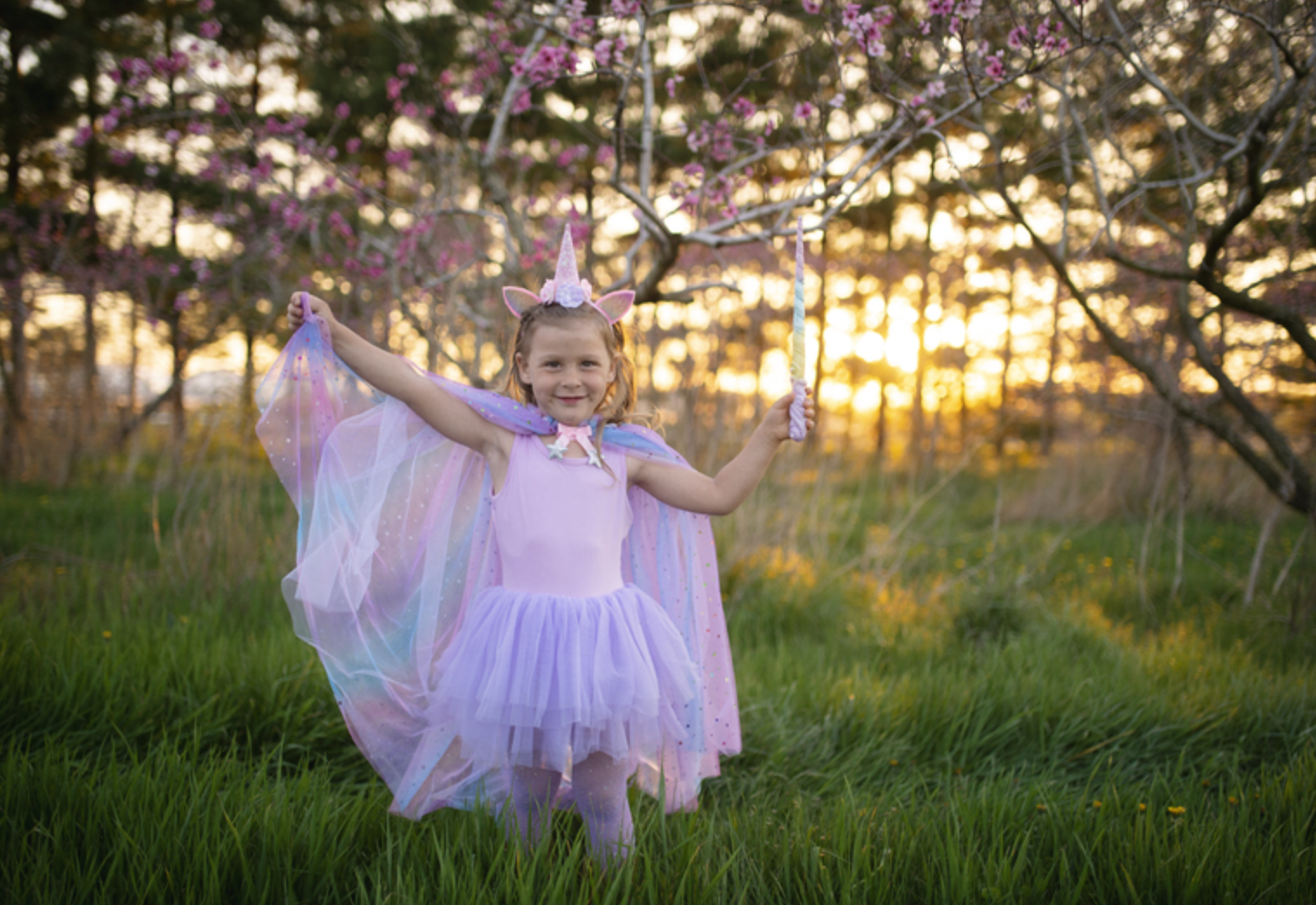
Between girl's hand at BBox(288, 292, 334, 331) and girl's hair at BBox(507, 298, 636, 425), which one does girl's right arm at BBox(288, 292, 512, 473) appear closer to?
girl's hand at BBox(288, 292, 334, 331)

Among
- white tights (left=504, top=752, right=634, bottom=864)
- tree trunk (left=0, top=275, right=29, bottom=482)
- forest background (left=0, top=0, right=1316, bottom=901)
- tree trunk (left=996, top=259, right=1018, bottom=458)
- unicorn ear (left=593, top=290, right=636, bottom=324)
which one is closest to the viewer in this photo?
white tights (left=504, top=752, right=634, bottom=864)

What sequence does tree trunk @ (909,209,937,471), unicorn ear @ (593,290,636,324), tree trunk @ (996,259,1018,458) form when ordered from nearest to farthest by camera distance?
unicorn ear @ (593,290,636,324) → tree trunk @ (996,259,1018,458) → tree trunk @ (909,209,937,471)

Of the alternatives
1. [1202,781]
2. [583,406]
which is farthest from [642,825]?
[1202,781]

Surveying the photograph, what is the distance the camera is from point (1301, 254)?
4820 millimetres

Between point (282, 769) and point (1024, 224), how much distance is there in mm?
3785

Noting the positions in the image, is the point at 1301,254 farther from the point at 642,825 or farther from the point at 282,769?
the point at 282,769

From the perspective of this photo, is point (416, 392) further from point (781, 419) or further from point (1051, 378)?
point (1051, 378)

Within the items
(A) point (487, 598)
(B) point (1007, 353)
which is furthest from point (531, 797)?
(B) point (1007, 353)

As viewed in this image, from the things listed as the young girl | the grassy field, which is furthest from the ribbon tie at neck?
the grassy field

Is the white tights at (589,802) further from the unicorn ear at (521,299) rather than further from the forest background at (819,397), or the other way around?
the unicorn ear at (521,299)

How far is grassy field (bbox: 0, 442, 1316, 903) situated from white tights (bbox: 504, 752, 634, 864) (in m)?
0.08

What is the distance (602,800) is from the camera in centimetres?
191

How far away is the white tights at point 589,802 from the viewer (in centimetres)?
189

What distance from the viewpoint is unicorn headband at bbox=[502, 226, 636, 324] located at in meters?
1.92
